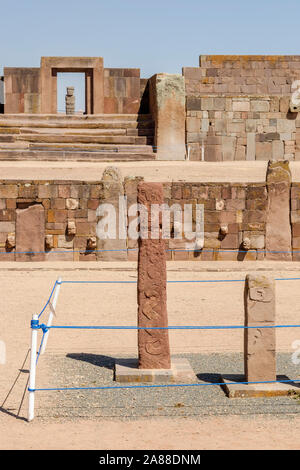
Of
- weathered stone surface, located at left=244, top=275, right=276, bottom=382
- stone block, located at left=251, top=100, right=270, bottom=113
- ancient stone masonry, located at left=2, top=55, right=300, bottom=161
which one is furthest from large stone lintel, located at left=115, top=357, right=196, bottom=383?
stone block, located at left=251, top=100, right=270, bottom=113

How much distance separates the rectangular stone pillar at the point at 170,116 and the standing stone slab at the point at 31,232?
711 cm

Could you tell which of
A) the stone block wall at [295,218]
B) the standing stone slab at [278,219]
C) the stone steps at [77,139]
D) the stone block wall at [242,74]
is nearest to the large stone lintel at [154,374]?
the standing stone slab at [278,219]

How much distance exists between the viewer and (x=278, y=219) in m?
15.7

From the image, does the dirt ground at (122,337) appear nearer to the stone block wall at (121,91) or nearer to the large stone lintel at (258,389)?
the large stone lintel at (258,389)

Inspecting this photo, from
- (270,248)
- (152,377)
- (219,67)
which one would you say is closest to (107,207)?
(270,248)

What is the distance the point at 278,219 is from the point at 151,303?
8.29 meters

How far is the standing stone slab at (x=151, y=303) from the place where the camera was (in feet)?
25.9

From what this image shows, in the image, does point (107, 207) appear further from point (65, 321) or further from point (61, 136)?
point (61, 136)

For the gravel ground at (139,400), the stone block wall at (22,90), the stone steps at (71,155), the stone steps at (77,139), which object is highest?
the stone block wall at (22,90)

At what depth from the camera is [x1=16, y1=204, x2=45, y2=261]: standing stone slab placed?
15.3m

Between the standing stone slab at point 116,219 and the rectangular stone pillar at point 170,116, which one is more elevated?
the rectangular stone pillar at point 170,116

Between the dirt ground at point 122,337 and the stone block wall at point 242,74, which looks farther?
the stone block wall at point 242,74

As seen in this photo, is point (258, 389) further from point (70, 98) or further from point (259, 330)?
point (70, 98)

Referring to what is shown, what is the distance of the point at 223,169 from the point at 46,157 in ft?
15.7
